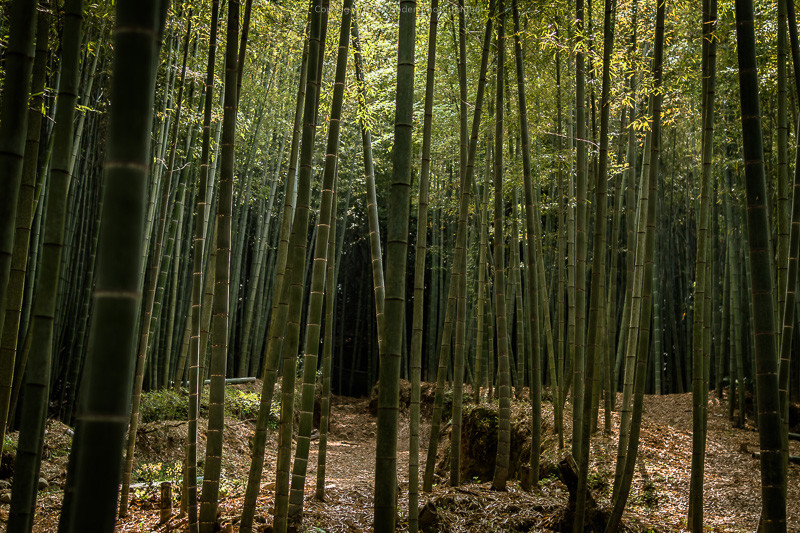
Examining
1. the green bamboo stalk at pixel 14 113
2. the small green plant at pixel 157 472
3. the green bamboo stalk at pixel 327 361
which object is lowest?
the small green plant at pixel 157 472

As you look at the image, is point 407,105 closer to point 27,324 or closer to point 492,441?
point 27,324

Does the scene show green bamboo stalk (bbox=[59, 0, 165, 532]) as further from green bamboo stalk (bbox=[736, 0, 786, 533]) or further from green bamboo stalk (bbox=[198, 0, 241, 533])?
green bamboo stalk (bbox=[736, 0, 786, 533])

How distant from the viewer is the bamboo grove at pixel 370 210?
1.68 metres

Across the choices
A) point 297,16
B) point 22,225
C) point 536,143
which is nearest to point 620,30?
point 536,143

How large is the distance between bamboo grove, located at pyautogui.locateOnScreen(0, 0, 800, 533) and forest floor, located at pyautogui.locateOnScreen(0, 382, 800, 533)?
0.24 meters

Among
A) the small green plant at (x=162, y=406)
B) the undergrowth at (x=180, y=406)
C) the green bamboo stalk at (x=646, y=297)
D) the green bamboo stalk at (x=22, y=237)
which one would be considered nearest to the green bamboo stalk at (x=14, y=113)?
the green bamboo stalk at (x=22, y=237)

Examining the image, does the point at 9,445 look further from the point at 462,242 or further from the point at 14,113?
the point at 14,113

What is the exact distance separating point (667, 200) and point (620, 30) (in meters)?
6.12

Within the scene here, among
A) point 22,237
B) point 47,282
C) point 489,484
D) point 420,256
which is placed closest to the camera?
point 47,282

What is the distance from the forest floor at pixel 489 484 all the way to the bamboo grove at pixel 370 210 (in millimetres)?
244

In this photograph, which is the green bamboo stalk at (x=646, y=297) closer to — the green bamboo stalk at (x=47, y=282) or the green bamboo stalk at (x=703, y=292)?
the green bamboo stalk at (x=703, y=292)

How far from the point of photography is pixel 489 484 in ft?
14.6

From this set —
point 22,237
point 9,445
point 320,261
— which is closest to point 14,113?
point 22,237

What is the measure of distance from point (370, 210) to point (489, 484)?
7.36 ft
